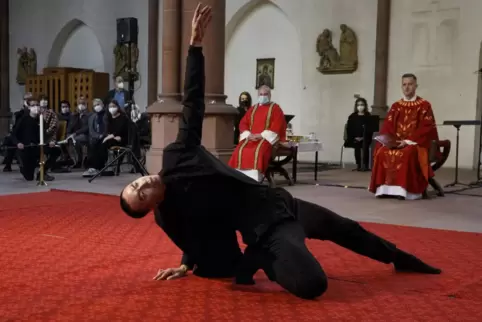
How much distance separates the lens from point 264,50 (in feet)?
52.4

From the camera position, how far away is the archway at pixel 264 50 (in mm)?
15453

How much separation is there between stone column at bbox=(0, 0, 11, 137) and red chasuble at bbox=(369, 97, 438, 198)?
45.5ft

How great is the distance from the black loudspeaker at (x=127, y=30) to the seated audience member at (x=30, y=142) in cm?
691

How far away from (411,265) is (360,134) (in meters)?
8.66

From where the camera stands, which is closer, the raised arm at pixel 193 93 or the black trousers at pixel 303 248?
the black trousers at pixel 303 248

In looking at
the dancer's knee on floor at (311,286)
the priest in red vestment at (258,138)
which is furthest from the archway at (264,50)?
the dancer's knee on floor at (311,286)

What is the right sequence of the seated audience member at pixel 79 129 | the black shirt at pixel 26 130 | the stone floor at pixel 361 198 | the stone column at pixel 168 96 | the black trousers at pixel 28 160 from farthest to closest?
the seated audience member at pixel 79 129 → the black shirt at pixel 26 130 → the black trousers at pixel 28 160 → the stone column at pixel 168 96 → the stone floor at pixel 361 198

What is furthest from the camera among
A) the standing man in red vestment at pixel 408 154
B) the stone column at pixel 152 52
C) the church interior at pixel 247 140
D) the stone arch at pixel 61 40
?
A: the stone arch at pixel 61 40

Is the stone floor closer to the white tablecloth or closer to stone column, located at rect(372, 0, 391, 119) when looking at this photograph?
the white tablecloth

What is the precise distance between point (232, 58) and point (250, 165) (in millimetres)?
8635

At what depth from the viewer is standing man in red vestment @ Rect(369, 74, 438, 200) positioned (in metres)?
7.96

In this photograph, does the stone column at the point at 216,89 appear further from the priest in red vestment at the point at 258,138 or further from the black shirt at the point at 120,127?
the black shirt at the point at 120,127

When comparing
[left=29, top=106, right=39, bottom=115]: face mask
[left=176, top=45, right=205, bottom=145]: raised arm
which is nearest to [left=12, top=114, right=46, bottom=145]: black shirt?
[left=29, top=106, right=39, bottom=115]: face mask

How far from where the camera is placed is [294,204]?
368 centimetres
